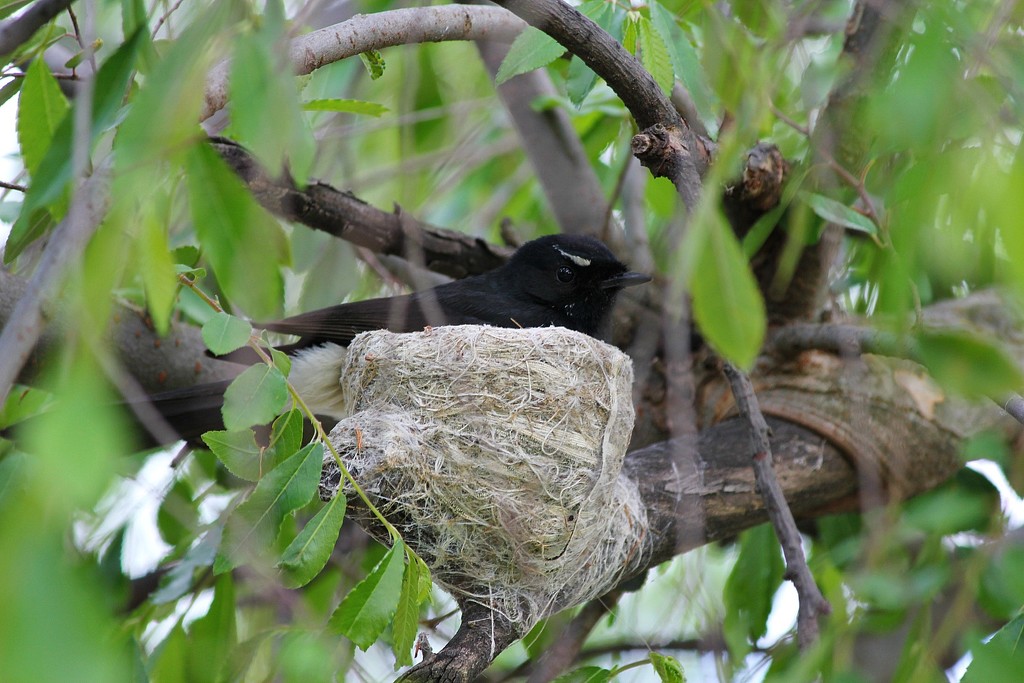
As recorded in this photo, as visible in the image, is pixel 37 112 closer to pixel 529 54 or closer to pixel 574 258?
pixel 529 54

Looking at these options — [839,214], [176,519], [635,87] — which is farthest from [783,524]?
[176,519]

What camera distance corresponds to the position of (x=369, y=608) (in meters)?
1.81

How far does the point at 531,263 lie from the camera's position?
3.94m

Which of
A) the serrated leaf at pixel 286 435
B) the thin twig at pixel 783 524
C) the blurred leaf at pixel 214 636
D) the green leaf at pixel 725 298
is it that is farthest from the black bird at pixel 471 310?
the green leaf at pixel 725 298

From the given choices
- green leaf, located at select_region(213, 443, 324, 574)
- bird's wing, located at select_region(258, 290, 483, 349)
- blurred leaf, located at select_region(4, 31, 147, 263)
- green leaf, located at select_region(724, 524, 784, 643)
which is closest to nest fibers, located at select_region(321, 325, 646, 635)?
bird's wing, located at select_region(258, 290, 483, 349)

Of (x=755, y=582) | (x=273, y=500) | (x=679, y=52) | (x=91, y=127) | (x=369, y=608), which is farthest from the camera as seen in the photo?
(x=755, y=582)

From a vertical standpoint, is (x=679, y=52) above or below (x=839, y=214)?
above

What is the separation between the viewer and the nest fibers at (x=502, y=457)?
260 centimetres

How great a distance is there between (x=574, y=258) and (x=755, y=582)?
1.48 m

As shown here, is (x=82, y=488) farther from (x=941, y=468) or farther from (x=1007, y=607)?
(x=941, y=468)

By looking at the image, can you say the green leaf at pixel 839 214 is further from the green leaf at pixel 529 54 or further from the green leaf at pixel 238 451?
the green leaf at pixel 238 451

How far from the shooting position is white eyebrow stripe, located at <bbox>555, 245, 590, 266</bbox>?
378 cm

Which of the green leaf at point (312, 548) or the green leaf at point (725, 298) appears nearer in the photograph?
the green leaf at point (725, 298)

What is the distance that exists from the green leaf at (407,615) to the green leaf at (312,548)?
7.2 inches
